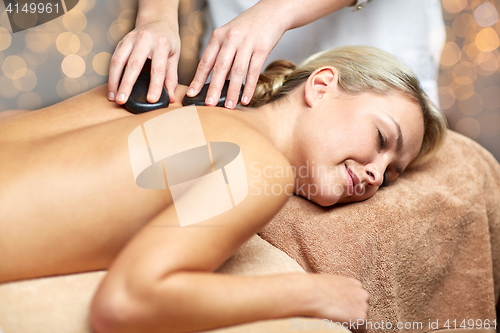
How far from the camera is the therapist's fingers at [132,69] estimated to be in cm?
81

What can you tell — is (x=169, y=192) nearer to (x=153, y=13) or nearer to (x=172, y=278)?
(x=172, y=278)

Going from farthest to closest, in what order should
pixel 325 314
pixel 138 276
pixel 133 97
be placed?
pixel 133 97
pixel 325 314
pixel 138 276

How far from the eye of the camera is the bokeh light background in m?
1.08

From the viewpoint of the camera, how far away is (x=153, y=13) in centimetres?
105

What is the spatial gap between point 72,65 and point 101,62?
0.09 meters

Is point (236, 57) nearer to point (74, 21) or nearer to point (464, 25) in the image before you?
point (74, 21)

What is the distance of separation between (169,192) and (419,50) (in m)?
1.26

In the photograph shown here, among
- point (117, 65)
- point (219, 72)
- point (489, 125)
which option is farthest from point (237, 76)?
point (489, 125)

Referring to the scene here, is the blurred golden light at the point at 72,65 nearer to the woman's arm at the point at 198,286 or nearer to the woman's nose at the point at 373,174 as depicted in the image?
the woman's arm at the point at 198,286

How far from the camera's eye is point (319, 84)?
0.96 m

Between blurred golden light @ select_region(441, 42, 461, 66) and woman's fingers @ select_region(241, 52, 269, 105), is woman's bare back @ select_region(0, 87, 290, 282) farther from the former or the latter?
blurred golden light @ select_region(441, 42, 461, 66)

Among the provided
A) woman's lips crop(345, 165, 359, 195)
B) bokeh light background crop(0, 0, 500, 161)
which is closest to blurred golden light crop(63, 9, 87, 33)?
bokeh light background crop(0, 0, 500, 161)

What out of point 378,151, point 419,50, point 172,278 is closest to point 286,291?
point 172,278

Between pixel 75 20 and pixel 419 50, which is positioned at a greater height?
pixel 75 20
